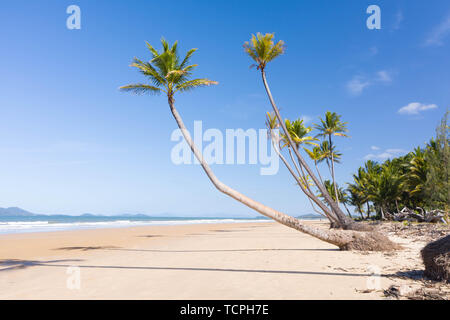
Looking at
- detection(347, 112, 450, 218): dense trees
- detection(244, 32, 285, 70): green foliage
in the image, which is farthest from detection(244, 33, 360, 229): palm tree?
detection(347, 112, 450, 218): dense trees

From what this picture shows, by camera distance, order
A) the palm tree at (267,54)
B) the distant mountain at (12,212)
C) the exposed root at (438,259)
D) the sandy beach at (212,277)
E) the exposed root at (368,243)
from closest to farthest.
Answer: the sandy beach at (212,277) < the exposed root at (438,259) < the exposed root at (368,243) < the palm tree at (267,54) < the distant mountain at (12,212)

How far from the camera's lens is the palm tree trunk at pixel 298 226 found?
303 inches

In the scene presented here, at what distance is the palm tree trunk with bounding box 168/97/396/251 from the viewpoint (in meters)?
7.70

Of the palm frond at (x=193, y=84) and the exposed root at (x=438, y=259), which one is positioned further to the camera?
the palm frond at (x=193, y=84)

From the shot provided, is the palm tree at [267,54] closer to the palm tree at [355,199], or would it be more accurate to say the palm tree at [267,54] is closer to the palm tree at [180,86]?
the palm tree at [180,86]

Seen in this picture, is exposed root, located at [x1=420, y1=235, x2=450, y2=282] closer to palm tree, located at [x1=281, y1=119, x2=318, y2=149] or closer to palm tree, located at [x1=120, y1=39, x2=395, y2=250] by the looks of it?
palm tree, located at [x1=120, y1=39, x2=395, y2=250]

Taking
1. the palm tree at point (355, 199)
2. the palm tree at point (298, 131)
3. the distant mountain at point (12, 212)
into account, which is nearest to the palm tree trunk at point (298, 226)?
the palm tree at point (298, 131)

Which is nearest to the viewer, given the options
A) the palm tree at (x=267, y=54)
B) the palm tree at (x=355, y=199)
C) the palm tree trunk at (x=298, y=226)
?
the palm tree trunk at (x=298, y=226)

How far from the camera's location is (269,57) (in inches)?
557

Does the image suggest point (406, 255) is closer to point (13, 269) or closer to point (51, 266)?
point (51, 266)

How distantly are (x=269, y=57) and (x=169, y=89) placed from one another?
22.7 feet

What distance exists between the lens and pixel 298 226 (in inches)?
309

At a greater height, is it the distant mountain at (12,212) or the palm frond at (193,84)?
the palm frond at (193,84)
